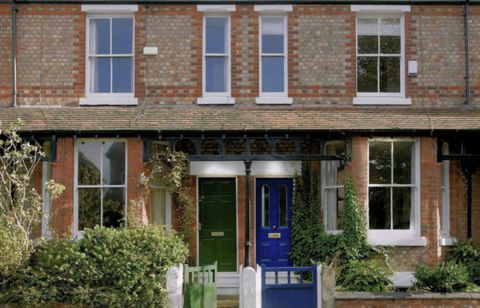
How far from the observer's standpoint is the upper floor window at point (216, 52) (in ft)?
52.8

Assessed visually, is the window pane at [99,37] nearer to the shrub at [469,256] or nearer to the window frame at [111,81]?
the window frame at [111,81]

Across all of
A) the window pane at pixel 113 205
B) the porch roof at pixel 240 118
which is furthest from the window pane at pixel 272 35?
the window pane at pixel 113 205

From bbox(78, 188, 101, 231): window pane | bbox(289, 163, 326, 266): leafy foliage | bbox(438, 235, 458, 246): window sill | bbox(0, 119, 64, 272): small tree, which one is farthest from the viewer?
bbox(289, 163, 326, 266): leafy foliage

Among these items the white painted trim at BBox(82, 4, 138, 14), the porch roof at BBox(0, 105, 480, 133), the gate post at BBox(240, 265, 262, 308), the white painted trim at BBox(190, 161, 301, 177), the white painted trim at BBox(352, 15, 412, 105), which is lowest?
the gate post at BBox(240, 265, 262, 308)

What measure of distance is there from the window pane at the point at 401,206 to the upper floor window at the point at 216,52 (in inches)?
160

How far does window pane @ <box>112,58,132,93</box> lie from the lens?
16.1 m

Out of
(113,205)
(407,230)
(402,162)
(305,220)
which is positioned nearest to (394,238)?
(407,230)

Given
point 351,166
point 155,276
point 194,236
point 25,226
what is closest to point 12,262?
point 25,226

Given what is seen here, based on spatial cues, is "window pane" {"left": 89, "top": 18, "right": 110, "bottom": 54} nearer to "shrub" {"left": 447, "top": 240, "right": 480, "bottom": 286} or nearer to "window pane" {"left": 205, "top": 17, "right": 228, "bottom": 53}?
"window pane" {"left": 205, "top": 17, "right": 228, "bottom": 53}

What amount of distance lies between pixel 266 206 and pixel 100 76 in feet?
14.9

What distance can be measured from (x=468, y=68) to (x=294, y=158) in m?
4.60

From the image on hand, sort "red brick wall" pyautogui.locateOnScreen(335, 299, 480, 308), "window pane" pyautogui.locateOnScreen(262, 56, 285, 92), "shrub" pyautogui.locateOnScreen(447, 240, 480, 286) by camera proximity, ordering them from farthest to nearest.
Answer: "window pane" pyautogui.locateOnScreen(262, 56, 285, 92), "shrub" pyautogui.locateOnScreen(447, 240, 480, 286), "red brick wall" pyautogui.locateOnScreen(335, 299, 480, 308)

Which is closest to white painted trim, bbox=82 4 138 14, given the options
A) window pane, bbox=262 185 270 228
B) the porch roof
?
the porch roof

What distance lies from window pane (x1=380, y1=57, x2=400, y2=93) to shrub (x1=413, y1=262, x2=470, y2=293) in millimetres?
5026
